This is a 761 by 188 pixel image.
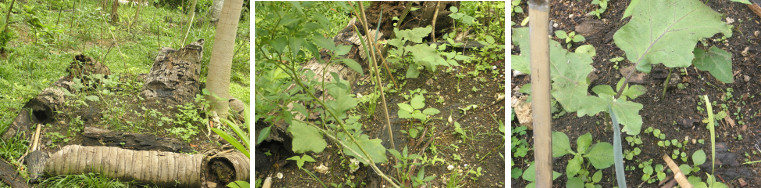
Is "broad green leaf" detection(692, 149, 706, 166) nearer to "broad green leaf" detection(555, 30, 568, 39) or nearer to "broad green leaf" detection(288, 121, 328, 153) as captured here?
"broad green leaf" detection(555, 30, 568, 39)

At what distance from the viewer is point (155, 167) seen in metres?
1.71

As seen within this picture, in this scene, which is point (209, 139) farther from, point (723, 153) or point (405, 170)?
point (723, 153)

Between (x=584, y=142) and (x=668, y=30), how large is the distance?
10.5 inches

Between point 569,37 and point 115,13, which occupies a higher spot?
point 569,37

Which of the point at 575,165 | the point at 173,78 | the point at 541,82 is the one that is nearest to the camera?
the point at 541,82

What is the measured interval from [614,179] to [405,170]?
1.62ft

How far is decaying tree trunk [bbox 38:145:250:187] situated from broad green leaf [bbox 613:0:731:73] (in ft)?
3.75

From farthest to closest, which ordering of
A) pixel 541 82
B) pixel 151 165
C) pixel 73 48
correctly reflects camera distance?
pixel 73 48 < pixel 151 165 < pixel 541 82

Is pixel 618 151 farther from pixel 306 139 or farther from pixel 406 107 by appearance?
pixel 306 139

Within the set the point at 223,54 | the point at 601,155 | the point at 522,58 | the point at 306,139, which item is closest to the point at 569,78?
the point at 522,58

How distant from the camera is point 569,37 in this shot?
4.51ft

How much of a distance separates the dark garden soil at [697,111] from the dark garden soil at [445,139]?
0.85 ft

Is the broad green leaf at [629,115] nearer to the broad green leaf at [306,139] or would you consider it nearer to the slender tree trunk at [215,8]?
the broad green leaf at [306,139]

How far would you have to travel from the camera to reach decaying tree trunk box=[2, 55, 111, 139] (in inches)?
70.7
